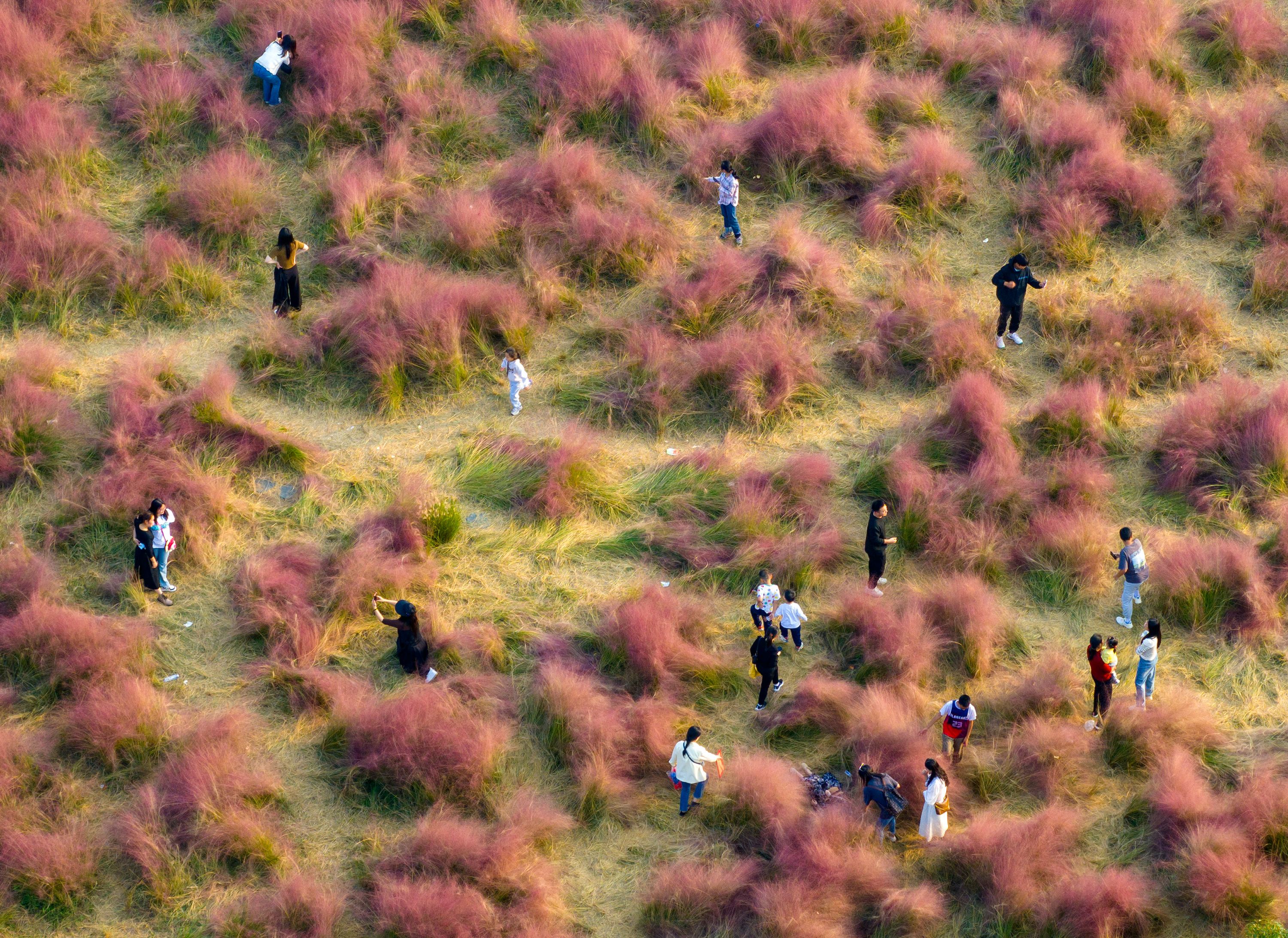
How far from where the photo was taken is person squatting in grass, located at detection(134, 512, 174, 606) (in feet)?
51.3

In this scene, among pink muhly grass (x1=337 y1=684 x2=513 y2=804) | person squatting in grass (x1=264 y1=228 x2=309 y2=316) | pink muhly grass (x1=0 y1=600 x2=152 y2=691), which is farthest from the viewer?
person squatting in grass (x1=264 y1=228 x2=309 y2=316)

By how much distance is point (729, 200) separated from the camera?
19.3 meters

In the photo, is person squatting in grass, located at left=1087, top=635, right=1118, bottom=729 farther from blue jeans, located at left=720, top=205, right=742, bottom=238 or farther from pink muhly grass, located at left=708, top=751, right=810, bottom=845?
blue jeans, located at left=720, top=205, right=742, bottom=238

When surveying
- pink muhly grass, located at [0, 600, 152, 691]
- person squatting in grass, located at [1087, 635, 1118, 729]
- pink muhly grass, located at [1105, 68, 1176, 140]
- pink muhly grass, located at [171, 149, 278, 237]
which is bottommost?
pink muhly grass, located at [0, 600, 152, 691]

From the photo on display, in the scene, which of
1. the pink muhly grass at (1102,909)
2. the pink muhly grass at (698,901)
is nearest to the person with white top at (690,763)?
the pink muhly grass at (698,901)

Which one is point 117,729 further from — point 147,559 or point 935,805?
point 935,805

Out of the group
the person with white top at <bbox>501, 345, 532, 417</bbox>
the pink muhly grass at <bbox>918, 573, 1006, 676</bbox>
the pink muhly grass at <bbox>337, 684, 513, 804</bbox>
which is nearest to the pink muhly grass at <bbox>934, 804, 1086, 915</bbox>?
the pink muhly grass at <bbox>918, 573, 1006, 676</bbox>

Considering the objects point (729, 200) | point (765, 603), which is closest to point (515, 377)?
Result: point (729, 200)

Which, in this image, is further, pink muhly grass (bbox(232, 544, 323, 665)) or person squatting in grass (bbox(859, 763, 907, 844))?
pink muhly grass (bbox(232, 544, 323, 665))

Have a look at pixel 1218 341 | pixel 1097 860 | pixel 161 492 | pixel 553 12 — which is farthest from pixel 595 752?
pixel 553 12

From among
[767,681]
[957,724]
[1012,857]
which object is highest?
[767,681]

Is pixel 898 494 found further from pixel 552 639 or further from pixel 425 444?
pixel 425 444

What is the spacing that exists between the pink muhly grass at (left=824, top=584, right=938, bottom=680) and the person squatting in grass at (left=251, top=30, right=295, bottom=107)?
10.9 meters

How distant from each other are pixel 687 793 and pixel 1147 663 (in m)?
4.26
